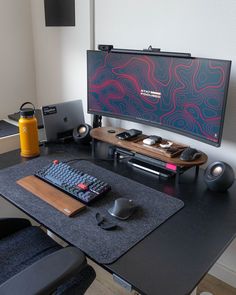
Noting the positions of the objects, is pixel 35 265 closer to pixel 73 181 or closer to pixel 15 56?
pixel 73 181

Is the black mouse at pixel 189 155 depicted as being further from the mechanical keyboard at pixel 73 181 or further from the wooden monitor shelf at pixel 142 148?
the mechanical keyboard at pixel 73 181

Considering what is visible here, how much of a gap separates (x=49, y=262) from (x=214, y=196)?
0.72 metres

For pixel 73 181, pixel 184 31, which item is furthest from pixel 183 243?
pixel 184 31

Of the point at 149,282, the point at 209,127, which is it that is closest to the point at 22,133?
the point at 209,127

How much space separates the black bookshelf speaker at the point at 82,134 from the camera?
168cm

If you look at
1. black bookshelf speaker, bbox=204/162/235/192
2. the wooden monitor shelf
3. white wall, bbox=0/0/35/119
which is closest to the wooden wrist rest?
the wooden monitor shelf

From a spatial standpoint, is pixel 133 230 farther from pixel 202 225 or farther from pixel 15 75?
pixel 15 75

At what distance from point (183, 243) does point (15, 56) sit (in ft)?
5.94

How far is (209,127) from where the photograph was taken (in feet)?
4.16

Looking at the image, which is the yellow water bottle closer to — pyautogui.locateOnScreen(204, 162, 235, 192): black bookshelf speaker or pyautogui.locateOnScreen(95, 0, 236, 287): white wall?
pyautogui.locateOnScreen(95, 0, 236, 287): white wall

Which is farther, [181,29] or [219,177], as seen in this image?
[181,29]

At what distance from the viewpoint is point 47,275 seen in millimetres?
804

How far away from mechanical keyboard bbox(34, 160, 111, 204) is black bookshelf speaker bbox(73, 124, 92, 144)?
31cm

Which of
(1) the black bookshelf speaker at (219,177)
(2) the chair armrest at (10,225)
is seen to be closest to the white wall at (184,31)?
(1) the black bookshelf speaker at (219,177)
